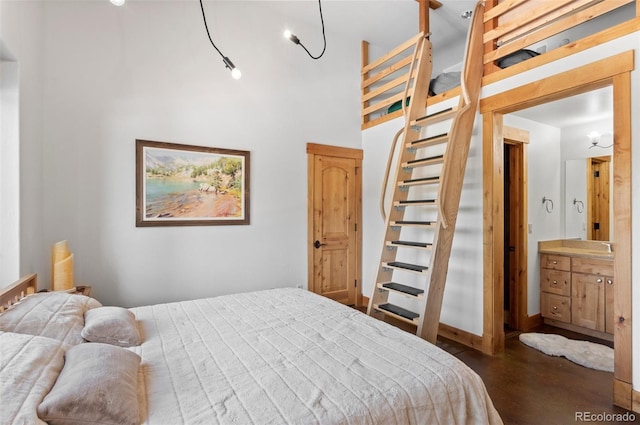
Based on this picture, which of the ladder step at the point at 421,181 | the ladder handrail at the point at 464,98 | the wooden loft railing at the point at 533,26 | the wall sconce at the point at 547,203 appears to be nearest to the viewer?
the wooden loft railing at the point at 533,26

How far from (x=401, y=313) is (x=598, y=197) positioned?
3040 mm

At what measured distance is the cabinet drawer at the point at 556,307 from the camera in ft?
11.5

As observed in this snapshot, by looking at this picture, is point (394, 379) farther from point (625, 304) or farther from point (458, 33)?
point (458, 33)

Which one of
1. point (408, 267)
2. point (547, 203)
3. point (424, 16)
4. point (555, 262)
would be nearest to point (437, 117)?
point (424, 16)

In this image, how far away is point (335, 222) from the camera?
4.18 meters

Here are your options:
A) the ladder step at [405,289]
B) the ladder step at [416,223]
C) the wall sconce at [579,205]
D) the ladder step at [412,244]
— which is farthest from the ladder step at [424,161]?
the wall sconce at [579,205]

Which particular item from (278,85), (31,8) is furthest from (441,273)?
(31,8)

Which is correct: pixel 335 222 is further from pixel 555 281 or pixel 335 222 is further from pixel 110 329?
pixel 110 329

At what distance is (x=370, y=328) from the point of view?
1880 mm

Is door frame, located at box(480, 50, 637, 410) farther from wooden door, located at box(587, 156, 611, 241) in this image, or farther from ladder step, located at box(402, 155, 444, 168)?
wooden door, located at box(587, 156, 611, 241)

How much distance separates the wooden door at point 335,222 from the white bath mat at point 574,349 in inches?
76.6

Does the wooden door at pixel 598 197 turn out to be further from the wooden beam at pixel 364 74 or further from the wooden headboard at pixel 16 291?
the wooden headboard at pixel 16 291

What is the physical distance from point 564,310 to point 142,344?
13.0ft

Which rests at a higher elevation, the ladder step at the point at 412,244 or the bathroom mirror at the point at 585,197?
the bathroom mirror at the point at 585,197
